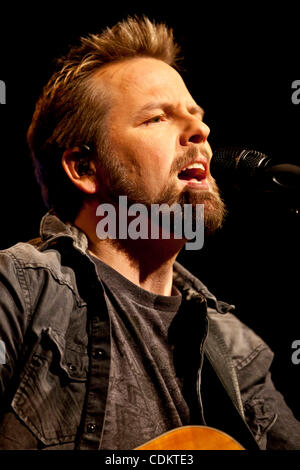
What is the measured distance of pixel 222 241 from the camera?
8.27 feet

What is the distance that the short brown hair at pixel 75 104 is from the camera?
74.5 inches

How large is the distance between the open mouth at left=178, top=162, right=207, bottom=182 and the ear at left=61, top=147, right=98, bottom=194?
1.16 feet

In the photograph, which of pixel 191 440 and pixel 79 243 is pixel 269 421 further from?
pixel 79 243

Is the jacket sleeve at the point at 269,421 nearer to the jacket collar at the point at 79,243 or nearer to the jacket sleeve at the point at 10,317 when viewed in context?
the jacket collar at the point at 79,243

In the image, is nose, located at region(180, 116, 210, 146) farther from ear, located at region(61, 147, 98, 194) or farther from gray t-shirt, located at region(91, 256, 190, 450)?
gray t-shirt, located at region(91, 256, 190, 450)

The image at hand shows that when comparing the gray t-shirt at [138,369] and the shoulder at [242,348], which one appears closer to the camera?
the gray t-shirt at [138,369]

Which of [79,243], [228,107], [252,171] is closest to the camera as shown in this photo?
[252,171]

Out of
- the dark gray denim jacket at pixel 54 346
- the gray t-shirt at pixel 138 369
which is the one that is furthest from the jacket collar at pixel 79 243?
the gray t-shirt at pixel 138 369

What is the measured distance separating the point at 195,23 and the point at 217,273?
1.34m

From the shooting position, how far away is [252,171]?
1.28m

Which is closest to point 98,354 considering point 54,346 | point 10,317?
point 54,346

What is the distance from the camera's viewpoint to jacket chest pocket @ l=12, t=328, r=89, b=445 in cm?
127

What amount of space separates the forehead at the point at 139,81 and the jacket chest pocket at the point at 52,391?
98 centimetres

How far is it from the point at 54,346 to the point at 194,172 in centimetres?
83
